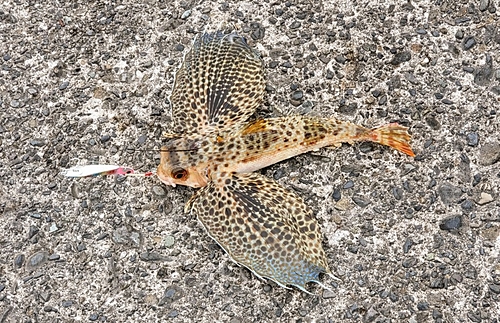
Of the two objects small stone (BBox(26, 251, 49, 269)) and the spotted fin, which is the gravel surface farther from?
the spotted fin

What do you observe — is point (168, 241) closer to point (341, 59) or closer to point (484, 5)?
point (341, 59)

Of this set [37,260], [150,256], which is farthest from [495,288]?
[37,260]

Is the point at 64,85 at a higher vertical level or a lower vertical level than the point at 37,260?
higher

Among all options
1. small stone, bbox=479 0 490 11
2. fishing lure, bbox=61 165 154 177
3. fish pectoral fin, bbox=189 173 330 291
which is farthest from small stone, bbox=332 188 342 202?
small stone, bbox=479 0 490 11

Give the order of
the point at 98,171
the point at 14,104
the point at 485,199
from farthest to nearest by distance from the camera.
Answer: the point at 14,104 < the point at 98,171 < the point at 485,199

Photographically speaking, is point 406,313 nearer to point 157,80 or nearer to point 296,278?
point 296,278

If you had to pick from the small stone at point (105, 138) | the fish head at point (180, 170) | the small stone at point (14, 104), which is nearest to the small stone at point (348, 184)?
the fish head at point (180, 170)

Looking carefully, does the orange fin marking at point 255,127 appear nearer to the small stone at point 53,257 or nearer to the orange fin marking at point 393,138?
the orange fin marking at point 393,138
